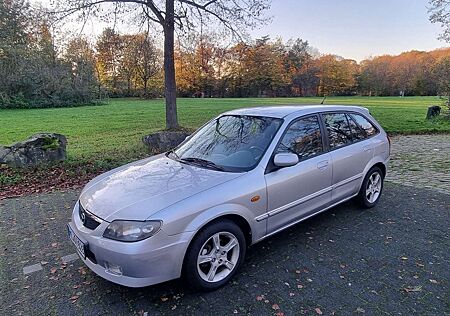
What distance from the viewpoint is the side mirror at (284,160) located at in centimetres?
311

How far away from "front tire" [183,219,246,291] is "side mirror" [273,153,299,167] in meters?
0.77

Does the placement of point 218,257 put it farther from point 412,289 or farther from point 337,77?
point 337,77

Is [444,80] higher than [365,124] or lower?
higher

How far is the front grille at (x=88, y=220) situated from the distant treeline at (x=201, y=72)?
830cm

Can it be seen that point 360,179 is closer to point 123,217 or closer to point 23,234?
point 123,217

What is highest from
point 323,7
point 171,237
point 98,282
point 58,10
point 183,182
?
point 323,7

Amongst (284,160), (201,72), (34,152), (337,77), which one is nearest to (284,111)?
(284,160)

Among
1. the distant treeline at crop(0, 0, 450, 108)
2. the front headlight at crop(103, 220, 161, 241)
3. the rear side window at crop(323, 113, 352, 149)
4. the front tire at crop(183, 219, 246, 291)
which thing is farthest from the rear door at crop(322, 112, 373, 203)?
the distant treeline at crop(0, 0, 450, 108)

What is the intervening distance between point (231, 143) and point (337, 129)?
A: 1545 millimetres

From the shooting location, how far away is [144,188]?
9.36ft

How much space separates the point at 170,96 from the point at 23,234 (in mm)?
6489

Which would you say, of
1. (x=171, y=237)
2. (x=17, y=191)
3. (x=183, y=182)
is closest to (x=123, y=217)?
(x=171, y=237)

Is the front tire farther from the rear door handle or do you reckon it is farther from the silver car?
the rear door handle

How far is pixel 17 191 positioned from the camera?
18.4ft
